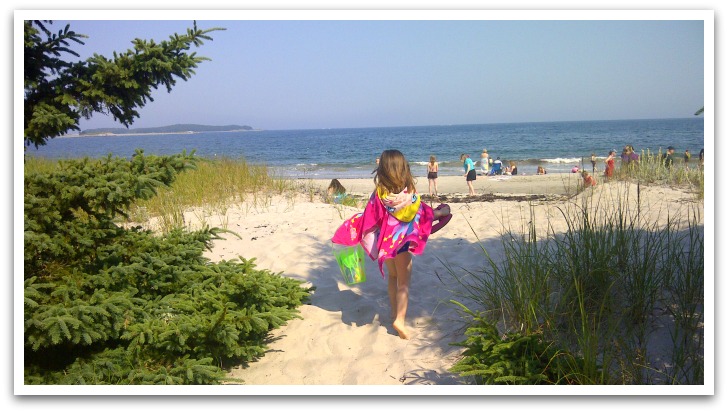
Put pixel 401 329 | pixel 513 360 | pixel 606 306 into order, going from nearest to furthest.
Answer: pixel 513 360 → pixel 606 306 → pixel 401 329

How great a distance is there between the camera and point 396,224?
170 inches

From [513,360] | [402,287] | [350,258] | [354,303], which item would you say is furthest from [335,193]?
[513,360]

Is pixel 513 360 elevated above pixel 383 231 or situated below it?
below

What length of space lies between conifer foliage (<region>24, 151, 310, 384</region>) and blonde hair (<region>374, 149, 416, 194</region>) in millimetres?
1191

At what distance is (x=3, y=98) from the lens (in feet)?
11.6

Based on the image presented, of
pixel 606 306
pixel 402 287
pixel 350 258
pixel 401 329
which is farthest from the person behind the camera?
pixel 350 258

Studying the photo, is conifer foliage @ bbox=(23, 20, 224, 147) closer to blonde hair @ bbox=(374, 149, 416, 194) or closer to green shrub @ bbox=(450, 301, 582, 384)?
blonde hair @ bbox=(374, 149, 416, 194)

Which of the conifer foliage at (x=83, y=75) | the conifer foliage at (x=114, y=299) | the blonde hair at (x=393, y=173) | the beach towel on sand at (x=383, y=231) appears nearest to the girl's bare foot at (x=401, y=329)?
the beach towel on sand at (x=383, y=231)

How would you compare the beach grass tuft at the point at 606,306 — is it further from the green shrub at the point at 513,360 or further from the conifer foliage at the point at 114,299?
the conifer foliage at the point at 114,299

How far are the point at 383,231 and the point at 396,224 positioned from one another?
110mm

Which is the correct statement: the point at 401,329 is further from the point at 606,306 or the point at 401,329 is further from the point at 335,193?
the point at 335,193

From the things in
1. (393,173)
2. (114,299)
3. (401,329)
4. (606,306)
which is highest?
(393,173)

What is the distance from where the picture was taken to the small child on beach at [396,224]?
428cm
